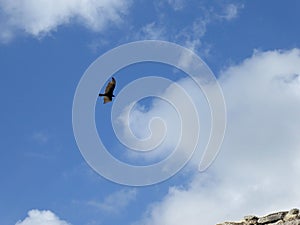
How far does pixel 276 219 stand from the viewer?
19.5 m

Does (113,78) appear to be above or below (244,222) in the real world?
above

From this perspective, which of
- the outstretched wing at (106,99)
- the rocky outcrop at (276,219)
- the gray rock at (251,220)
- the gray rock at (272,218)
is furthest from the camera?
the outstretched wing at (106,99)

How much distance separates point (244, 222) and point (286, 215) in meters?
1.48

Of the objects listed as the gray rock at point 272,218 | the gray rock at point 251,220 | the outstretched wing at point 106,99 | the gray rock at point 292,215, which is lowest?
the gray rock at point 292,215

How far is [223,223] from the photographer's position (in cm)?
2038

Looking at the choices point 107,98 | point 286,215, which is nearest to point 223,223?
point 286,215

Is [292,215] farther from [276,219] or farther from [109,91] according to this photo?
[109,91]

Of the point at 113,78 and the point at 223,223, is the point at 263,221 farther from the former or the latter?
the point at 113,78

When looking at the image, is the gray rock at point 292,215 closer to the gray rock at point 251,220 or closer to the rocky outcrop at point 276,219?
the rocky outcrop at point 276,219

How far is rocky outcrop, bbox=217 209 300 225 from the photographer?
18953 millimetres

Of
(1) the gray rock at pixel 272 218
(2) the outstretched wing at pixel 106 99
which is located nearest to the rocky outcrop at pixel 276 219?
(1) the gray rock at pixel 272 218

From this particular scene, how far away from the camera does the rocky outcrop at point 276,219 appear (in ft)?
62.2

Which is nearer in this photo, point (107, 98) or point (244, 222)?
point (244, 222)

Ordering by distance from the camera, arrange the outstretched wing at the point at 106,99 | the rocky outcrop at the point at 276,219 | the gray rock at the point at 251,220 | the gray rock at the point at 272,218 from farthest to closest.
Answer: the outstretched wing at the point at 106,99, the gray rock at the point at 251,220, the gray rock at the point at 272,218, the rocky outcrop at the point at 276,219
